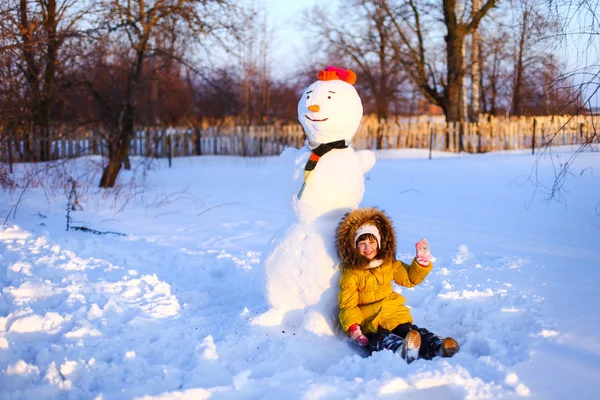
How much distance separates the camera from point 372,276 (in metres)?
3.72

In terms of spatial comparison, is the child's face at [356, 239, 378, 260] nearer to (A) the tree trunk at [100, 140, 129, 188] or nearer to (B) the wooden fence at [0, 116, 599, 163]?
(A) the tree trunk at [100, 140, 129, 188]

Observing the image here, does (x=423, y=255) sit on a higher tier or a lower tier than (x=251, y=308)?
higher

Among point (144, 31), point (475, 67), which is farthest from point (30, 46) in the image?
point (475, 67)

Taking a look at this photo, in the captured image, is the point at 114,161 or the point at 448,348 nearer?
the point at 448,348

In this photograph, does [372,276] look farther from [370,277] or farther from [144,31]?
[144,31]

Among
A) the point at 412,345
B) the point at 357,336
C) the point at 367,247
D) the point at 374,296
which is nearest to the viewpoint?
the point at 412,345

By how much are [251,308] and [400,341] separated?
1467mm

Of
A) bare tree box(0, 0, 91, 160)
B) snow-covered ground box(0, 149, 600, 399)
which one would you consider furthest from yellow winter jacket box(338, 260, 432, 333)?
bare tree box(0, 0, 91, 160)

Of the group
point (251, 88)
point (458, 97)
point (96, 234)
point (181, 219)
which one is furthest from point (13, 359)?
point (251, 88)

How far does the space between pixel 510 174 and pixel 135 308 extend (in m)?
8.47

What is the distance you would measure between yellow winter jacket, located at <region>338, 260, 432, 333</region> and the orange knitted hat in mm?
1413

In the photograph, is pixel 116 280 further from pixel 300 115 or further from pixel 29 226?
pixel 29 226

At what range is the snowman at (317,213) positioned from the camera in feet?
12.3

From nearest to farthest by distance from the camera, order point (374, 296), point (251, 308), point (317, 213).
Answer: point (374, 296)
point (317, 213)
point (251, 308)
